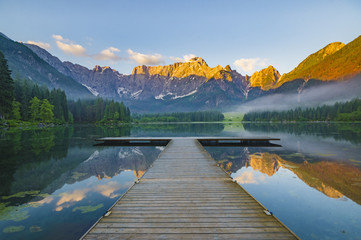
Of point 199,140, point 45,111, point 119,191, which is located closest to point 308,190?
point 119,191

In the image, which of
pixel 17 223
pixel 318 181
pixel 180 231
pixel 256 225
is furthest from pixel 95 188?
pixel 318 181

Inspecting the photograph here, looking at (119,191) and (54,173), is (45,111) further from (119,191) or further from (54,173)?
(119,191)

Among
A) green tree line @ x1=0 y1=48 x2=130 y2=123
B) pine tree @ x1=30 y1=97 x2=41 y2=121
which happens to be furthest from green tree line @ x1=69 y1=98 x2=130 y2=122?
pine tree @ x1=30 y1=97 x2=41 y2=121

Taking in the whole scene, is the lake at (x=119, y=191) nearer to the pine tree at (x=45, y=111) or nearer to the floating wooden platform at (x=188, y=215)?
the floating wooden platform at (x=188, y=215)

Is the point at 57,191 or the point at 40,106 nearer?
the point at 57,191

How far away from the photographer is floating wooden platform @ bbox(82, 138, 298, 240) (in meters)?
5.82

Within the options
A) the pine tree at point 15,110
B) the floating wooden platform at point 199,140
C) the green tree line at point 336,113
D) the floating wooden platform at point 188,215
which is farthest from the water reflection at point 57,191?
the green tree line at point 336,113

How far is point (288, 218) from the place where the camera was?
9977mm

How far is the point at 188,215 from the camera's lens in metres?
6.98

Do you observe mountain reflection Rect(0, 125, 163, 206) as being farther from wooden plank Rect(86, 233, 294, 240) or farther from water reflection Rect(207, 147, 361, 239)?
water reflection Rect(207, 147, 361, 239)

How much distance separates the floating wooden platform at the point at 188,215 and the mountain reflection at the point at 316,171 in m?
7.76

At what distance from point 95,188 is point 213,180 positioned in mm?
9034

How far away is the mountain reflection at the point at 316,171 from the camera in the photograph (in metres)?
13.3

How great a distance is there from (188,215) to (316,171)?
16741 millimetres
